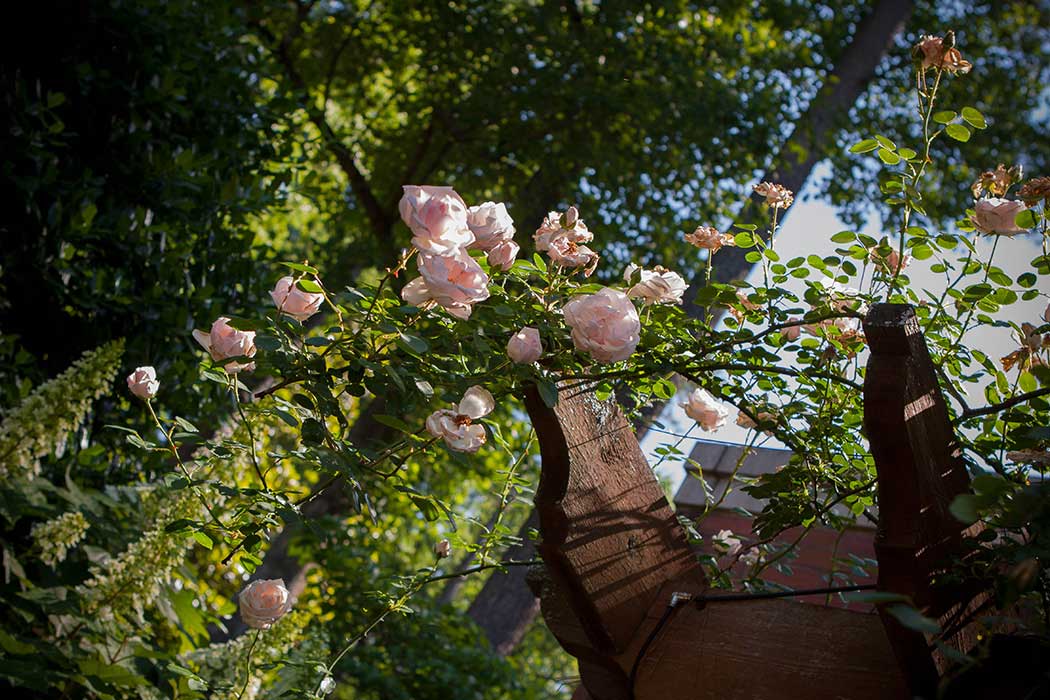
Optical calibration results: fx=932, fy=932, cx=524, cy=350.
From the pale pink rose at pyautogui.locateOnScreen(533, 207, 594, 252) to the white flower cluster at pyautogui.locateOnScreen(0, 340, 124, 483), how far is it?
1256 mm

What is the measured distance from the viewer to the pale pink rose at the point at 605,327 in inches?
41.3

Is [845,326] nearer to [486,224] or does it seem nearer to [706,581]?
[706,581]

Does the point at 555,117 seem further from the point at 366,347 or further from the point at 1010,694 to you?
the point at 1010,694

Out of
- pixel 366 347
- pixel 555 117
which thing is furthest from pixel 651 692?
pixel 555 117

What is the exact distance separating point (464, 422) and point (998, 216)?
0.70 m

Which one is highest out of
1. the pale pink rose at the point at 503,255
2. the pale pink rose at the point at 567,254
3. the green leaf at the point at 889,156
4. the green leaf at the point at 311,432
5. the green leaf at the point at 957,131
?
the green leaf at the point at 957,131

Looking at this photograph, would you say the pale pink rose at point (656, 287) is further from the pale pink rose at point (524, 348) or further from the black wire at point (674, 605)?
the black wire at point (674, 605)

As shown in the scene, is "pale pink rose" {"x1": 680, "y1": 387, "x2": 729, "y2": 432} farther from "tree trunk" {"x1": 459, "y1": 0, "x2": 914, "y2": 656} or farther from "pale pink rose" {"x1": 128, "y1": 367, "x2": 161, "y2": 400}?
"tree trunk" {"x1": 459, "y1": 0, "x2": 914, "y2": 656}

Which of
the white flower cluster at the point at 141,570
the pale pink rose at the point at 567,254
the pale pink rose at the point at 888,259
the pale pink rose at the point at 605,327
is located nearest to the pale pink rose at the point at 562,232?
the pale pink rose at the point at 567,254

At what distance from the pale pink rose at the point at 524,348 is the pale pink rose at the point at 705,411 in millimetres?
380

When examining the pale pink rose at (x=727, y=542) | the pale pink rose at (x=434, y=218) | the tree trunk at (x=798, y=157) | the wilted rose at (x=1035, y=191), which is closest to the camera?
the pale pink rose at (x=434, y=218)

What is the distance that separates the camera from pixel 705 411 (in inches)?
53.8

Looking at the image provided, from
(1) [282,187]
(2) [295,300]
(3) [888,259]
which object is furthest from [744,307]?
(1) [282,187]

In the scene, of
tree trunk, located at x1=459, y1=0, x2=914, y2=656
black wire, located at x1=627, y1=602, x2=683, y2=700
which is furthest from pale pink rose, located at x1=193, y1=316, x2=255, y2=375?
tree trunk, located at x1=459, y1=0, x2=914, y2=656
